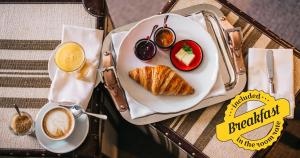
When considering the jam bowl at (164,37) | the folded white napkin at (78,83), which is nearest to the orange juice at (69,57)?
the folded white napkin at (78,83)

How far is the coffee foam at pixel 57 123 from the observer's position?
1.28m

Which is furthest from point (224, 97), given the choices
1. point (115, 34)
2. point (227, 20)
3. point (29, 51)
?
point (29, 51)

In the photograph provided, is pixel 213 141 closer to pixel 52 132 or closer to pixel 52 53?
pixel 52 132

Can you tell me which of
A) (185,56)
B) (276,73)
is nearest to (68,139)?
(185,56)

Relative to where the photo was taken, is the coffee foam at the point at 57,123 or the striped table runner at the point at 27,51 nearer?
the coffee foam at the point at 57,123

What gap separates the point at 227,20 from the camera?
141 centimetres

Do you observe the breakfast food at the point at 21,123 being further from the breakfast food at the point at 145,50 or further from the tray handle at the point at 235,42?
the tray handle at the point at 235,42

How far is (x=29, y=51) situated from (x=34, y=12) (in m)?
0.16

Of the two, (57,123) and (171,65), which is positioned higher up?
(171,65)

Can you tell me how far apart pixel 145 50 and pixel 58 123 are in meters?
0.39

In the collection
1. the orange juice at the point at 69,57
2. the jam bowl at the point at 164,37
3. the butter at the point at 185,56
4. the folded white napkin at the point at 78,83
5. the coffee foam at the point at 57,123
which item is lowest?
the coffee foam at the point at 57,123

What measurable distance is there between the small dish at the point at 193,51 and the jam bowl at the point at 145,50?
70mm

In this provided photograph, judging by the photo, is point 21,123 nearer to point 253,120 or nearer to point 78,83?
point 78,83

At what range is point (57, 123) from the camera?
1.29m
